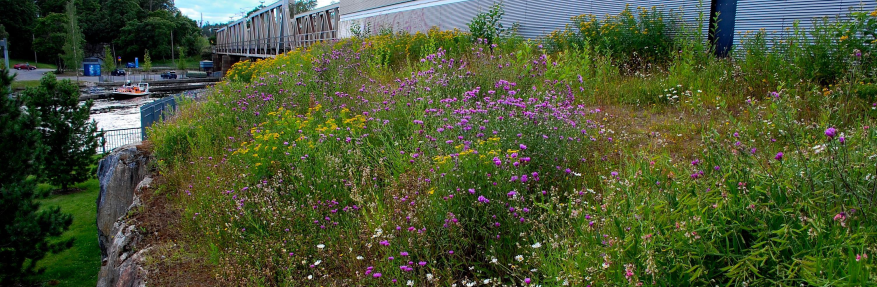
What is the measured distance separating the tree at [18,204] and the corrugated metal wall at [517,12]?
380 inches

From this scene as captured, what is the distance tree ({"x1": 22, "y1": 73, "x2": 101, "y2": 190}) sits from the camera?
14.8m

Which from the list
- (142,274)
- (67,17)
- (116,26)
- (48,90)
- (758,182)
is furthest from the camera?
(116,26)

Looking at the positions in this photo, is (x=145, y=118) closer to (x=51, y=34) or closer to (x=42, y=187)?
(x=42, y=187)

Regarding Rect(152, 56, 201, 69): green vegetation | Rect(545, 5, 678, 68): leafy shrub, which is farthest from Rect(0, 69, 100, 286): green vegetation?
Rect(152, 56, 201, 69): green vegetation

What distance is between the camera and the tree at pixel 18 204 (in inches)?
327

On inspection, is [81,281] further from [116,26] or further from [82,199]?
[116,26]

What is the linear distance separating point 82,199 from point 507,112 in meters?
17.5

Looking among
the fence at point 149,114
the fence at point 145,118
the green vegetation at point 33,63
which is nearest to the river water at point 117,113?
the fence at point 145,118

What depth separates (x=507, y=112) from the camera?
412cm

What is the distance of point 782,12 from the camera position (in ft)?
27.3

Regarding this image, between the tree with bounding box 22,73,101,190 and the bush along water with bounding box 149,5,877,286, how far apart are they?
9389 millimetres

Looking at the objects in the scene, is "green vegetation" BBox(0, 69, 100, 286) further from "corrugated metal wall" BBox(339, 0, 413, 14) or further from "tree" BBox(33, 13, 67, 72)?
"tree" BBox(33, 13, 67, 72)

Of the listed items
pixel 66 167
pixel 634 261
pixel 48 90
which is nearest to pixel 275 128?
pixel 634 261

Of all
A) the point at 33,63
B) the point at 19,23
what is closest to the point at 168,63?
the point at 33,63
